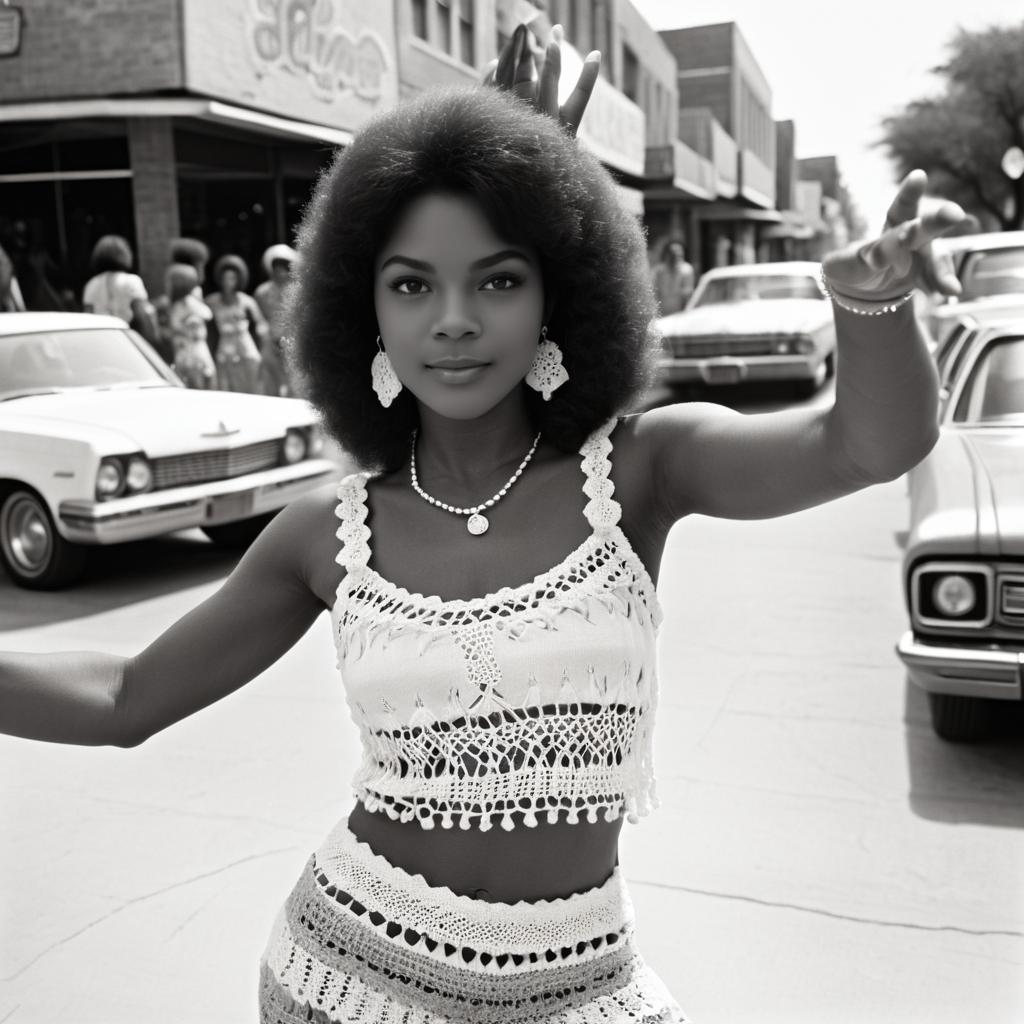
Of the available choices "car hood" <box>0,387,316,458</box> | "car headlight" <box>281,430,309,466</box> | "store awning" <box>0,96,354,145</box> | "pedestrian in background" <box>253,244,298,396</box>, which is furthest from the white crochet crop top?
"store awning" <box>0,96,354,145</box>

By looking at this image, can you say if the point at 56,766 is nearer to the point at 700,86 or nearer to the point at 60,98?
the point at 60,98

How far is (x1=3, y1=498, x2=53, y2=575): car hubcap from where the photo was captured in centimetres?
704

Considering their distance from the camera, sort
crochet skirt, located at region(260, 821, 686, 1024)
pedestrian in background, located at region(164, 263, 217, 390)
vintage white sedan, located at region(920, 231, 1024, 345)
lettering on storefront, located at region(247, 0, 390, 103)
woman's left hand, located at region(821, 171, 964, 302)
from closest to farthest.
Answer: woman's left hand, located at region(821, 171, 964, 302) < crochet skirt, located at region(260, 821, 686, 1024) < vintage white sedan, located at region(920, 231, 1024, 345) < pedestrian in background, located at region(164, 263, 217, 390) < lettering on storefront, located at region(247, 0, 390, 103)

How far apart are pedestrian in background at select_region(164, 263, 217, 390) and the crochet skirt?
9.13 meters

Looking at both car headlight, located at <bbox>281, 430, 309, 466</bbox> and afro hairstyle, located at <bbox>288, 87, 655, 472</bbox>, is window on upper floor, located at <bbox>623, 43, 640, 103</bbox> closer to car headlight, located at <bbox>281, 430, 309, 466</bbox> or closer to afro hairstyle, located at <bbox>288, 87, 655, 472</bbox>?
car headlight, located at <bbox>281, 430, 309, 466</bbox>

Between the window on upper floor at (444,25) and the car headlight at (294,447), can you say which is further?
the window on upper floor at (444,25)

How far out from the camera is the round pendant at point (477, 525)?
1450 mm

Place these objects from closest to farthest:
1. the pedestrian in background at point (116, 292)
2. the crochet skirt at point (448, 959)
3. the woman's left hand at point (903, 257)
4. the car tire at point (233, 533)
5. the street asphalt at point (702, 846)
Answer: the woman's left hand at point (903, 257) → the crochet skirt at point (448, 959) → the street asphalt at point (702, 846) → the car tire at point (233, 533) → the pedestrian in background at point (116, 292)

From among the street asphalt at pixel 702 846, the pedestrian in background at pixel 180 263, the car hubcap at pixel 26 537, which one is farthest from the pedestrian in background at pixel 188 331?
the street asphalt at pixel 702 846

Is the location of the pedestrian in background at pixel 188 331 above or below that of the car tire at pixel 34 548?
above

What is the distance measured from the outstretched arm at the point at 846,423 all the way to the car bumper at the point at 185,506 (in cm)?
516

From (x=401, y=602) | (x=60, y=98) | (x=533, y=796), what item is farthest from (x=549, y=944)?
(x=60, y=98)

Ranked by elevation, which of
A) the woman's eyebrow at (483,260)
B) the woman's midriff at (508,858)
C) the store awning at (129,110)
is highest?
the store awning at (129,110)

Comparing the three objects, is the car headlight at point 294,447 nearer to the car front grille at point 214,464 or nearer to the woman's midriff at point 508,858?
the car front grille at point 214,464
